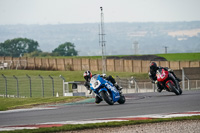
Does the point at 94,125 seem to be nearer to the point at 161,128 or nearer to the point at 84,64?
the point at 161,128

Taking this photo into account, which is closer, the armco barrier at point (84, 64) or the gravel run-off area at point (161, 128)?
the gravel run-off area at point (161, 128)

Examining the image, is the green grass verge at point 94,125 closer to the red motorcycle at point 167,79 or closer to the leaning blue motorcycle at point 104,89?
the leaning blue motorcycle at point 104,89

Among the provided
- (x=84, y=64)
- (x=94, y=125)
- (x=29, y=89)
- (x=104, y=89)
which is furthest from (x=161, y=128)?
(x=84, y=64)

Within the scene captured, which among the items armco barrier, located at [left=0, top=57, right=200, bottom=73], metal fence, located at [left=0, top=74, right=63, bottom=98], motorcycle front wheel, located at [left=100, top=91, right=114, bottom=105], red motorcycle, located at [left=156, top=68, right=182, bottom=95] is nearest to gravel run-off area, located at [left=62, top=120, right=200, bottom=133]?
motorcycle front wheel, located at [left=100, top=91, right=114, bottom=105]

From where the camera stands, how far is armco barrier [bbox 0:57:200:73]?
70.7 metres

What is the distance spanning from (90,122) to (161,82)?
31.8 feet

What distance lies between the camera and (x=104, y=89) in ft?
65.9

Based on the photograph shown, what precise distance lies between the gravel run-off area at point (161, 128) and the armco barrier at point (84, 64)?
165 feet

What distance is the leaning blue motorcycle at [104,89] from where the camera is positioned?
66.0 feet

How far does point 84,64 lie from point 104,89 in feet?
197

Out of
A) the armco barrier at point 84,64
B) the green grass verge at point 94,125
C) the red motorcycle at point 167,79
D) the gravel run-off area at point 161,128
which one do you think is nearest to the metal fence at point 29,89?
the armco barrier at point 84,64

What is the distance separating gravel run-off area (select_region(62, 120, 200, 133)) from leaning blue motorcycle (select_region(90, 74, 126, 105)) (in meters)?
5.87

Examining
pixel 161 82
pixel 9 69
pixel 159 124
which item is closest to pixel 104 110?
pixel 159 124

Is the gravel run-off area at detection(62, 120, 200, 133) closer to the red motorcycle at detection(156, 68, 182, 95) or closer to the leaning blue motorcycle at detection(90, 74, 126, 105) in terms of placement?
the leaning blue motorcycle at detection(90, 74, 126, 105)
